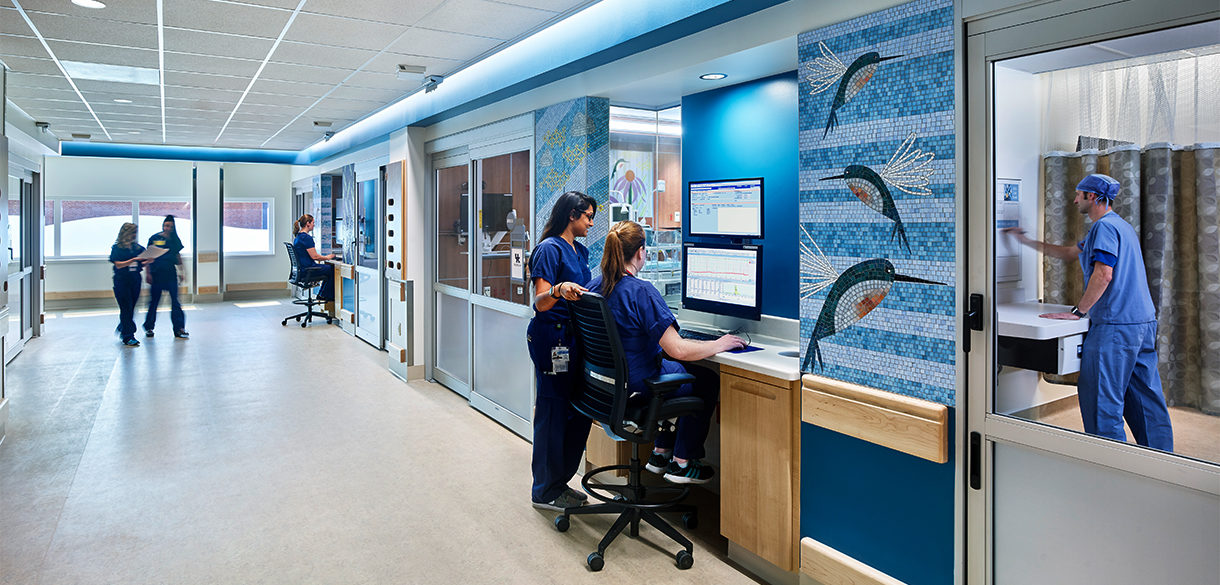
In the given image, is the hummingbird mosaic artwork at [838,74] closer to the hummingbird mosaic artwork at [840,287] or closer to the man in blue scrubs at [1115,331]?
the hummingbird mosaic artwork at [840,287]

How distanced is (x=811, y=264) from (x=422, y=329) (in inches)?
171

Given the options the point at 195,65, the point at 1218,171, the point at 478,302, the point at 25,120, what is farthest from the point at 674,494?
the point at 25,120

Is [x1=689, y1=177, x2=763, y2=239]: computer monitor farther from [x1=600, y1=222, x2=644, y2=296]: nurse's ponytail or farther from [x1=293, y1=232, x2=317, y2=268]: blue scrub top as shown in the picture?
[x1=293, y1=232, x2=317, y2=268]: blue scrub top

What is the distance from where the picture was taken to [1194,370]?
1.85 m

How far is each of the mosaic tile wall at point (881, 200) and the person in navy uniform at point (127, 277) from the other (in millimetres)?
7923

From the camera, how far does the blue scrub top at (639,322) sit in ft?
9.84

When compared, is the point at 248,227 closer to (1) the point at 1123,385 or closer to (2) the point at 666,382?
(2) the point at 666,382

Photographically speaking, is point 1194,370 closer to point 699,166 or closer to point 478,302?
point 699,166

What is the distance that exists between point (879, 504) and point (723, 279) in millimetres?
1309

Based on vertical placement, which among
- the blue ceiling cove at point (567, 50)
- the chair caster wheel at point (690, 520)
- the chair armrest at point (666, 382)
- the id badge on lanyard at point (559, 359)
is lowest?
the chair caster wheel at point (690, 520)

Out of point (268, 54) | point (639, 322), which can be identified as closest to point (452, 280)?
point (268, 54)

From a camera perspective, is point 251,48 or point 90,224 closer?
point 251,48

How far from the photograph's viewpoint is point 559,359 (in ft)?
11.0

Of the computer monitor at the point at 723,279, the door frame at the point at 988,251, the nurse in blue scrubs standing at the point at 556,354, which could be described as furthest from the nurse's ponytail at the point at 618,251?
the door frame at the point at 988,251
